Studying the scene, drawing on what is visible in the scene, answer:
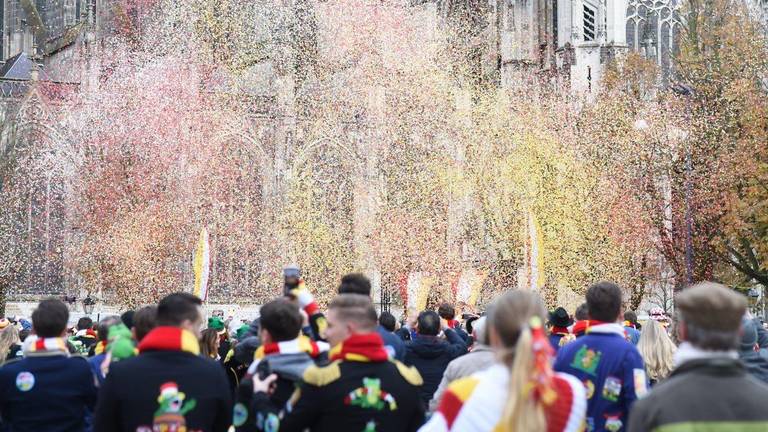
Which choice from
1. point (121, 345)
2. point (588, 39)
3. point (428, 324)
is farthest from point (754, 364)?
point (588, 39)

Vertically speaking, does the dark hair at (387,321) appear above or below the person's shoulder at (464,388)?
below

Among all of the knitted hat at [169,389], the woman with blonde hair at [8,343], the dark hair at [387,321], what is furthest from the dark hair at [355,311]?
the dark hair at [387,321]

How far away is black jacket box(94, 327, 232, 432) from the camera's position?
6.39 m

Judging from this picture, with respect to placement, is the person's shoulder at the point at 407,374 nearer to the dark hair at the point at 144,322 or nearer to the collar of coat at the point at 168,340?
the collar of coat at the point at 168,340

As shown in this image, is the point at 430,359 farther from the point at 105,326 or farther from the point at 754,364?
the point at 754,364

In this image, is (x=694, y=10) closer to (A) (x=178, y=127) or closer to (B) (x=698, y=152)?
(B) (x=698, y=152)

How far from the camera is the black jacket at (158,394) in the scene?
639 centimetres

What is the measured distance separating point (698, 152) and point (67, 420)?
3023 centimetres

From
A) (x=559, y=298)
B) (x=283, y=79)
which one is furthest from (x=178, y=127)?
(x=559, y=298)

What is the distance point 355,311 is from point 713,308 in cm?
204

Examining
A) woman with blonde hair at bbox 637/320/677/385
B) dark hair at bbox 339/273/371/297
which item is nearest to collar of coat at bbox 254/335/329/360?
dark hair at bbox 339/273/371/297

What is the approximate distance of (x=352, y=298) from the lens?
643 cm

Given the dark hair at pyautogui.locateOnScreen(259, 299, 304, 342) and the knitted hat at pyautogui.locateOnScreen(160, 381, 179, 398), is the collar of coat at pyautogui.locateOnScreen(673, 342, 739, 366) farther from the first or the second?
the knitted hat at pyautogui.locateOnScreen(160, 381, 179, 398)

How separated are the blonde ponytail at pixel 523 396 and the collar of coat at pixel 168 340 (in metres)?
2.14
